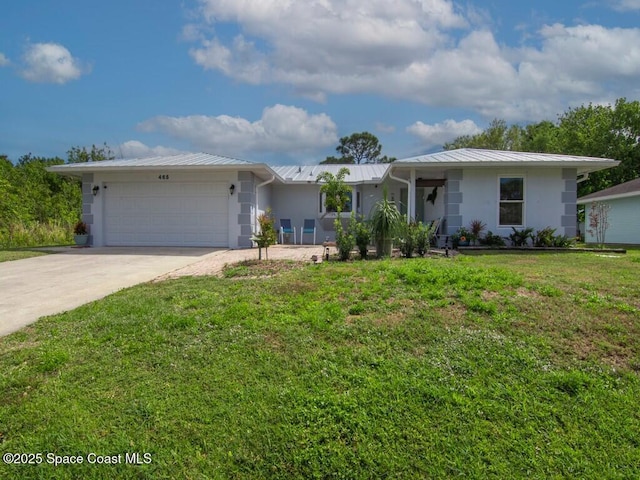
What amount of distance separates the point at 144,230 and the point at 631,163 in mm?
29276

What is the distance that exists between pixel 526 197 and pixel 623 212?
1087 cm

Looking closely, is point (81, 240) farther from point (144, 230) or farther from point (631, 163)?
point (631, 163)

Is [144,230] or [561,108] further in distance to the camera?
[561,108]

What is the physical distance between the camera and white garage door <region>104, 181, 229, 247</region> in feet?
42.4

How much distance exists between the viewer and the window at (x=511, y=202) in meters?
11.6

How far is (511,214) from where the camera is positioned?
38.3 feet

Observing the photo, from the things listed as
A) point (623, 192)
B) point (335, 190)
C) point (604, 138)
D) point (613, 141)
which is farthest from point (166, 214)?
point (613, 141)

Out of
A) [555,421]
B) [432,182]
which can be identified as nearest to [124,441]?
[555,421]

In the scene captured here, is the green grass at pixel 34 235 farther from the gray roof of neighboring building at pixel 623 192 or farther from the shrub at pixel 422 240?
the gray roof of neighboring building at pixel 623 192

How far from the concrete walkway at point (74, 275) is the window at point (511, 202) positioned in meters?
8.59

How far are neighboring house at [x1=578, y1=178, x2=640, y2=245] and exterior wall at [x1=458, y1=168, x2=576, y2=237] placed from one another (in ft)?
27.5

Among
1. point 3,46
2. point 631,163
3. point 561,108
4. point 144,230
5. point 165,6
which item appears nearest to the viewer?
point 165,6

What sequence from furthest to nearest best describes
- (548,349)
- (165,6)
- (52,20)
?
1. (52,20)
2. (165,6)
3. (548,349)

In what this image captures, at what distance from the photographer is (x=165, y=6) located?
8367 mm
